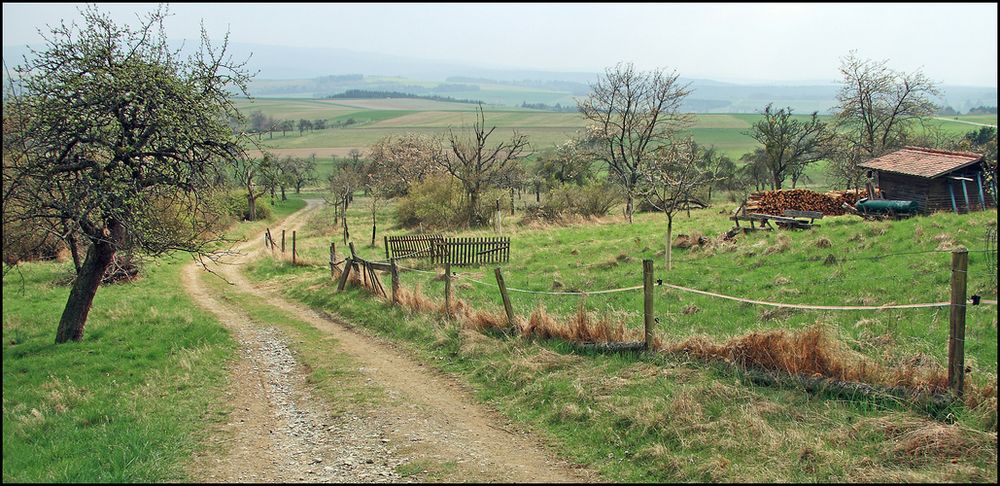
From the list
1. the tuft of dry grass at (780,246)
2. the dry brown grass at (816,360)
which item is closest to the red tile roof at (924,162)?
the tuft of dry grass at (780,246)

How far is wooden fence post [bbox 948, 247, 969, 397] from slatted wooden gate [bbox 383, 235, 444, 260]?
61.8 feet

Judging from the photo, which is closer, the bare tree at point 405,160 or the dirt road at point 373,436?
the dirt road at point 373,436

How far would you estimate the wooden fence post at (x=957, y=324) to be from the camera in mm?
7328

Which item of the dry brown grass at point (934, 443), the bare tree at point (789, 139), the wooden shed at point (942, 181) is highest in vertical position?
the bare tree at point (789, 139)

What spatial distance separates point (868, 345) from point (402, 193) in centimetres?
4924

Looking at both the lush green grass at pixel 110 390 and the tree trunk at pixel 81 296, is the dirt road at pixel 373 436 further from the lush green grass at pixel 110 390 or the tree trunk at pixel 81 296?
the tree trunk at pixel 81 296

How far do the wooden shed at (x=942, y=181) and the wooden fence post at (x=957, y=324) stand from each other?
827 inches

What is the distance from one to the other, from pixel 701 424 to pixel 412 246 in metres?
19.7

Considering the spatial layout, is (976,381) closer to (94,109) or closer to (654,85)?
(94,109)

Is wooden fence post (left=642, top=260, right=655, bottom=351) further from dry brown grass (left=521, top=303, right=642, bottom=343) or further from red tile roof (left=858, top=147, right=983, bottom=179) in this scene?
red tile roof (left=858, top=147, right=983, bottom=179)

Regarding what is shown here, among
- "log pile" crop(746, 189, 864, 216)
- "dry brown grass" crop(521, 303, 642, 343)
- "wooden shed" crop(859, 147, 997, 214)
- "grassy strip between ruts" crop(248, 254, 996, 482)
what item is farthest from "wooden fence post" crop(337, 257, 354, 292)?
"wooden shed" crop(859, 147, 997, 214)

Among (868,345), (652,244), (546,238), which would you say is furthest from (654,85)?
(868,345)

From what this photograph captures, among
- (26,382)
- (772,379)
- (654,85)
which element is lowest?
(26,382)

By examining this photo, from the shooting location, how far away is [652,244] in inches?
878
